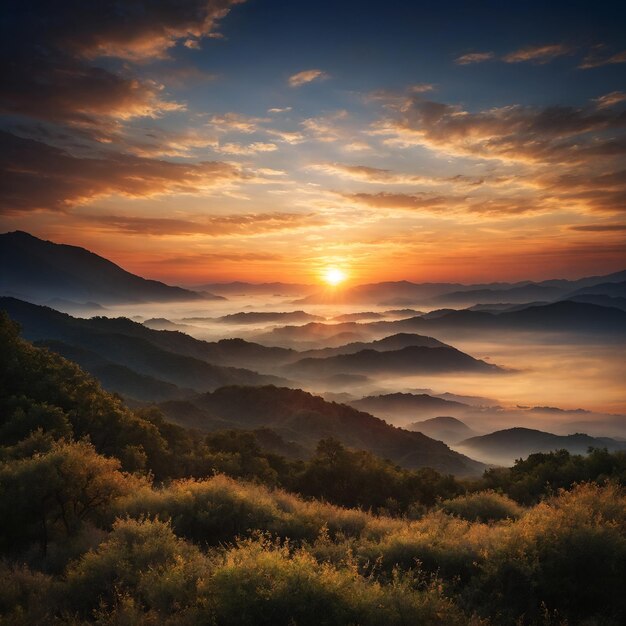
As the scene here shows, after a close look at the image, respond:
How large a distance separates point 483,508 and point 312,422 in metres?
118

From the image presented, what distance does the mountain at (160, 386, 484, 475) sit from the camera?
12212 cm

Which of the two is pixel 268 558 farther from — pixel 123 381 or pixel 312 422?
pixel 123 381

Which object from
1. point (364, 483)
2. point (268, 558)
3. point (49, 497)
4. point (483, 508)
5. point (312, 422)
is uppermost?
point (268, 558)

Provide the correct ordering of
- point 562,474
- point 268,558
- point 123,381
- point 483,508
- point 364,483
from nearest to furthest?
1. point 268,558
2. point 483,508
3. point 562,474
4. point 364,483
5. point 123,381

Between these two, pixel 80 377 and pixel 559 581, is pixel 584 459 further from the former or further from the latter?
pixel 80 377

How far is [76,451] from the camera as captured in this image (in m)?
13.2

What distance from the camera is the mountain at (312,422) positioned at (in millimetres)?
122125

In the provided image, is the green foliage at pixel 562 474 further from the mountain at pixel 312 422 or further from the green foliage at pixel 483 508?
the mountain at pixel 312 422

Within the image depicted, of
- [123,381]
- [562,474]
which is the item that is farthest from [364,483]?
[123,381]

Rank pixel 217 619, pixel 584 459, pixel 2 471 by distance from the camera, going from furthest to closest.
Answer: pixel 584 459 → pixel 2 471 → pixel 217 619

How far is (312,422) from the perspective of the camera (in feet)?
437

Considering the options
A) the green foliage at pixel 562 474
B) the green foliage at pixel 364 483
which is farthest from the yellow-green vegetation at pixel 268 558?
the green foliage at pixel 364 483

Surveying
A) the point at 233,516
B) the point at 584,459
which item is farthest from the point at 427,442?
the point at 233,516

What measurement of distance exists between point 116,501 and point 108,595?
504cm
